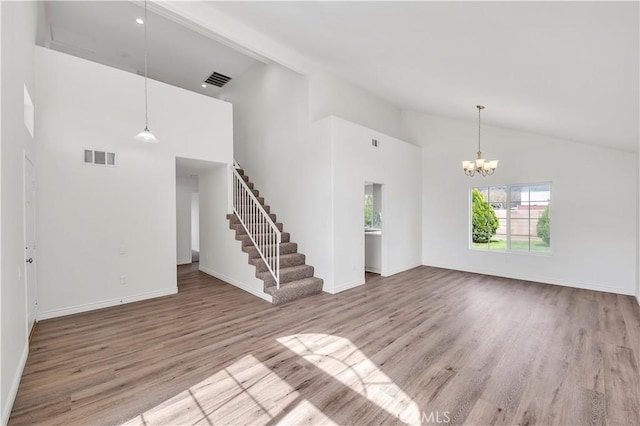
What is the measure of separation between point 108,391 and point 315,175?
13.2 ft

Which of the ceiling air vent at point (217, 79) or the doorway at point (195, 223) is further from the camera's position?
the doorway at point (195, 223)

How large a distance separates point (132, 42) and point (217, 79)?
7.43 ft

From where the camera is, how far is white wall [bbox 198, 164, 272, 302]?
5078 millimetres

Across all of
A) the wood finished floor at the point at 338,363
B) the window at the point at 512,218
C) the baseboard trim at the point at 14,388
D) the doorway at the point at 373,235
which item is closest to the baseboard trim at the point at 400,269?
the doorway at the point at 373,235

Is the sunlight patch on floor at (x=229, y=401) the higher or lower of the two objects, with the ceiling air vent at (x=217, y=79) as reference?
lower

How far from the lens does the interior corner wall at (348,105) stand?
18.4 ft

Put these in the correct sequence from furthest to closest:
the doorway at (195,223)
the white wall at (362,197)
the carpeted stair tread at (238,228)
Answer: the doorway at (195,223) < the carpeted stair tread at (238,228) < the white wall at (362,197)

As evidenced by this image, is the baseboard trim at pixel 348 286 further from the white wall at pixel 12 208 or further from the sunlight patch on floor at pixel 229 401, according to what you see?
the white wall at pixel 12 208

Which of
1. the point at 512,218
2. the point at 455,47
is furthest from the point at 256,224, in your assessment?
the point at 512,218

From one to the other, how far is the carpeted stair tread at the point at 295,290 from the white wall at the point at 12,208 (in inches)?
108

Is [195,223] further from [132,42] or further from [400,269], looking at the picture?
[400,269]

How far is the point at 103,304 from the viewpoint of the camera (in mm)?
4133

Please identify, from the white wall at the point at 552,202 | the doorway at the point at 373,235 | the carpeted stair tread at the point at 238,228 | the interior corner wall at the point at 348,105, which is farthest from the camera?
the doorway at the point at 373,235

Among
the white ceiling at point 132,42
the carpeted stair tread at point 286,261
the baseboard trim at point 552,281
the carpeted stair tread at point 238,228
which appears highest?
the white ceiling at point 132,42
